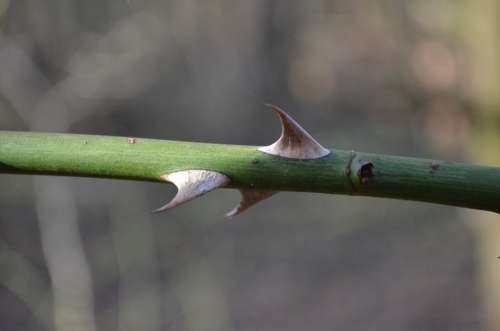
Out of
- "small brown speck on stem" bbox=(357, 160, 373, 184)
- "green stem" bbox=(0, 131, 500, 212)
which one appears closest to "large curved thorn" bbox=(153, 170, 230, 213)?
"green stem" bbox=(0, 131, 500, 212)

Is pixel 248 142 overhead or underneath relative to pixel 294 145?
underneath

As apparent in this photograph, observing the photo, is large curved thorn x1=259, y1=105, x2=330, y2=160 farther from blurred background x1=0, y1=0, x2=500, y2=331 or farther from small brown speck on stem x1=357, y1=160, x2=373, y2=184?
blurred background x1=0, y1=0, x2=500, y2=331

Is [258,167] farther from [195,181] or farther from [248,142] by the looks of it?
[248,142]

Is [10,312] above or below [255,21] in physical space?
below

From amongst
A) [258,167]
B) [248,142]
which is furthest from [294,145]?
[248,142]

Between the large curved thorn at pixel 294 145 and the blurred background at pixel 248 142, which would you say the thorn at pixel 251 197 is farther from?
the blurred background at pixel 248 142

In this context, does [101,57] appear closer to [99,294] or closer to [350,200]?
[99,294]

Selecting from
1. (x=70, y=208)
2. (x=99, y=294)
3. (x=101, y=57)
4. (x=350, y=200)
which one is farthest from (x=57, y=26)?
(x=350, y=200)
